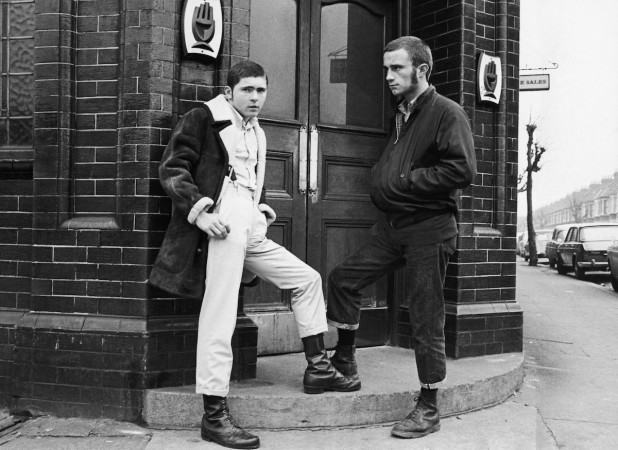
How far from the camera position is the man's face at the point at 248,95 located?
3898mm

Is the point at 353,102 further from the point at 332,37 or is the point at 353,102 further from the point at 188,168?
the point at 188,168

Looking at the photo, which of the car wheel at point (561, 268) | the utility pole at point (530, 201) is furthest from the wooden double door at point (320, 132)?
the utility pole at point (530, 201)

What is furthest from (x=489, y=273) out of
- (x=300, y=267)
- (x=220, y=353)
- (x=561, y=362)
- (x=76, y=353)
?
(x=76, y=353)

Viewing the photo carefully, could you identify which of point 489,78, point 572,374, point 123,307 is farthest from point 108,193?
point 572,374

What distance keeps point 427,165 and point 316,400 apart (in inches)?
63.8

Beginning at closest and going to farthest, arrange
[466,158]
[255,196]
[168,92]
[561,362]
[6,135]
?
[466,158]
[255,196]
[168,92]
[6,135]
[561,362]

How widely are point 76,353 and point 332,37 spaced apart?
10.9ft

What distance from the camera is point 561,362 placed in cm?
645

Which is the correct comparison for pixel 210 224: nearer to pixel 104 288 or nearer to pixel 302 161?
pixel 104 288

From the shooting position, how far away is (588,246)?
2097 centimetres

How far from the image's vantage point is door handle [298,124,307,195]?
18.3 feet

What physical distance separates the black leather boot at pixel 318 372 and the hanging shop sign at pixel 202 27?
6.70 feet

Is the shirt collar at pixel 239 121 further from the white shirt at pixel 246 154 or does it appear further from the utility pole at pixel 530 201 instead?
the utility pole at pixel 530 201

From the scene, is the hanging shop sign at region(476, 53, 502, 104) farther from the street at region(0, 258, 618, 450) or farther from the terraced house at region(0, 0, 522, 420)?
the street at region(0, 258, 618, 450)
